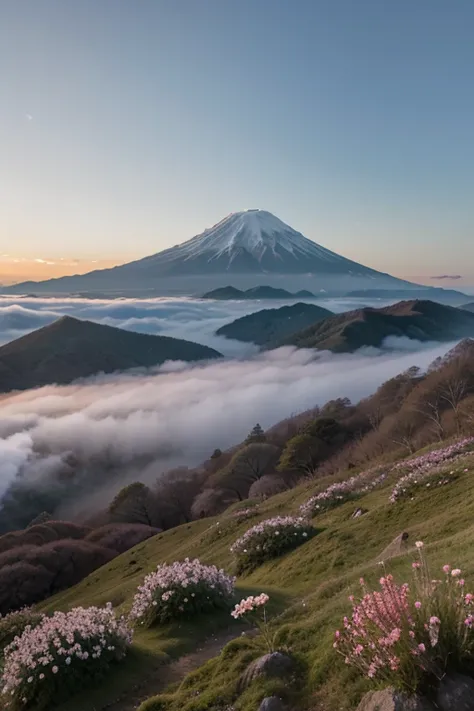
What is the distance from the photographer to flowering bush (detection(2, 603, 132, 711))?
32.8ft

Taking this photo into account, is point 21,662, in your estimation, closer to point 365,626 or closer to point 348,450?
point 365,626

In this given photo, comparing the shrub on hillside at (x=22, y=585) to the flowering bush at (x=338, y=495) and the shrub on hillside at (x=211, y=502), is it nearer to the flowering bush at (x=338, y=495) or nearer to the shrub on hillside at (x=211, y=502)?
the shrub on hillside at (x=211, y=502)

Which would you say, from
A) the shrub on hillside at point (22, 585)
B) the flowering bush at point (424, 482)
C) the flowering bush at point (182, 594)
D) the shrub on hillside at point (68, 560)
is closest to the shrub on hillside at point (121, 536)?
the shrub on hillside at point (68, 560)

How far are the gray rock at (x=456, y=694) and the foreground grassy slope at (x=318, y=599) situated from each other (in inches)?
45.1

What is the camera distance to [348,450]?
A: 70625mm

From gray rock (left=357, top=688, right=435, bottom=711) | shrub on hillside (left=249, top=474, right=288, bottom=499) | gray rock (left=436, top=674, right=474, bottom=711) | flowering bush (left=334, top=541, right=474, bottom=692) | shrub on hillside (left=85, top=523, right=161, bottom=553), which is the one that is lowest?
shrub on hillside (left=85, top=523, right=161, bottom=553)

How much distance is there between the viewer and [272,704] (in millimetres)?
6625

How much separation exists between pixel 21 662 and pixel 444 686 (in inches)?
336

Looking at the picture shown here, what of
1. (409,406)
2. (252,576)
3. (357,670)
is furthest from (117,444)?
(357,670)

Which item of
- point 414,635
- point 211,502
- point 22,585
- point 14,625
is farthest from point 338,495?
point 211,502

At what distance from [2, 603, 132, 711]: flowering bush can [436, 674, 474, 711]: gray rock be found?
23.7ft

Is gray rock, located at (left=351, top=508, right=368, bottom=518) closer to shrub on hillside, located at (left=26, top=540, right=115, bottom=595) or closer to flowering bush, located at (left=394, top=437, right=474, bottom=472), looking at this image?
flowering bush, located at (left=394, top=437, right=474, bottom=472)

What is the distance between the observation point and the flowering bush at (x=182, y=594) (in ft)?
42.4

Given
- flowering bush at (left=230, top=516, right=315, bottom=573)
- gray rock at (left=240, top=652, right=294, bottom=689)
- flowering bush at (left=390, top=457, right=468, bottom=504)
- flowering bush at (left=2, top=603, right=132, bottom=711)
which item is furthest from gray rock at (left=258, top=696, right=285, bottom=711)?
flowering bush at (left=390, top=457, right=468, bottom=504)
